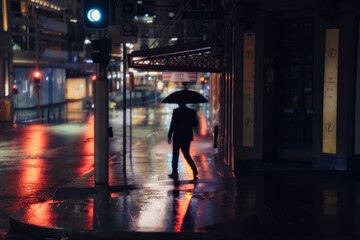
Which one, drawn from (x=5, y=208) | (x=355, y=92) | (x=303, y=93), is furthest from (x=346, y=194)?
(x=5, y=208)

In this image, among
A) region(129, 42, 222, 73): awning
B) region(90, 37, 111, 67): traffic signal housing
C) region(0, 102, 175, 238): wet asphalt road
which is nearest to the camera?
region(90, 37, 111, 67): traffic signal housing

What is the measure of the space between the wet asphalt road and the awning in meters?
3.36

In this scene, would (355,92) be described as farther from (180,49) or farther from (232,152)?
(180,49)

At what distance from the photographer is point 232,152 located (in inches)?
541

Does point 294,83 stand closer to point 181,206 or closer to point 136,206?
point 181,206

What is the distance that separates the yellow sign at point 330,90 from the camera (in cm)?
1194

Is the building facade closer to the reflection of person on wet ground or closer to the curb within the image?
the reflection of person on wet ground

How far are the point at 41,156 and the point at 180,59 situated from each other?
6.10 m

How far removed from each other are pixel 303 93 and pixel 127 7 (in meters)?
4.44

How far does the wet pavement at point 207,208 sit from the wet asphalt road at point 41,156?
0.87 metres

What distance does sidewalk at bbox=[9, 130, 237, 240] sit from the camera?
8078 millimetres

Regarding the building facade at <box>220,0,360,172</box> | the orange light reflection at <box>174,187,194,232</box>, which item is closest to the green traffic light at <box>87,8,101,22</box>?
the building facade at <box>220,0,360,172</box>

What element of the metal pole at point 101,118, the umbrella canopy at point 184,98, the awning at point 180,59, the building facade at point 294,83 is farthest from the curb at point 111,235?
the awning at point 180,59

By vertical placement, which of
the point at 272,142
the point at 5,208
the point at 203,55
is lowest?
the point at 5,208
